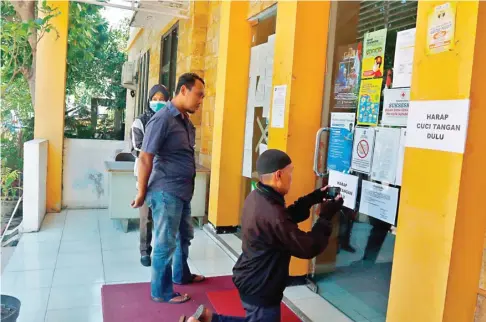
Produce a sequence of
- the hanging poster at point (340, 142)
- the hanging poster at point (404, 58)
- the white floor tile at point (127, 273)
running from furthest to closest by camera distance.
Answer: the white floor tile at point (127, 273) → the hanging poster at point (340, 142) → the hanging poster at point (404, 58)

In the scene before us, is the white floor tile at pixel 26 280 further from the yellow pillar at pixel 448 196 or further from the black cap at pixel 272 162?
the yellow pillar at pixel 448 196

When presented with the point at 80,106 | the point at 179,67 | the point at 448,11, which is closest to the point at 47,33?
the point at 80,106

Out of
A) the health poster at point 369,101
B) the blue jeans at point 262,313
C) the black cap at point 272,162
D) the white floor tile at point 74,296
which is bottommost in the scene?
the white floor tile at point 74,296

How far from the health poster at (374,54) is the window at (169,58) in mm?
4377

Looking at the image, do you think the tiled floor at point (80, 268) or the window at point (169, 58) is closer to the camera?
the tiled floor at point (80, 268)

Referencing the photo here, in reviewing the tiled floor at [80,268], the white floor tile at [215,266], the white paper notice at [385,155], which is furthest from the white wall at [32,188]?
the white paper notice at [385,155]

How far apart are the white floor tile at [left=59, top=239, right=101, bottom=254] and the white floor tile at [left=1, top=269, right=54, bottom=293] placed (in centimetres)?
51

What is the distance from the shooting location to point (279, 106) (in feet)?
10.2

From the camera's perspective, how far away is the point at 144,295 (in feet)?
9.48

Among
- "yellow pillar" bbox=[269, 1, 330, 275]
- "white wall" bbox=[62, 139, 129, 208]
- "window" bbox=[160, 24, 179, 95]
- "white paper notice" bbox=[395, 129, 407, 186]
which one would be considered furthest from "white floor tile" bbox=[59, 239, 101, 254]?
"window" bbox=[160, 24, 179, 95]

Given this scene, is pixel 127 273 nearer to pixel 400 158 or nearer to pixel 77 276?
pixel 77 276

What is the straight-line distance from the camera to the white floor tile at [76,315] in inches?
99.2

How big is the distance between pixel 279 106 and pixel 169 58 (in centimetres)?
472

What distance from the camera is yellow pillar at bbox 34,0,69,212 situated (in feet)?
16.8
